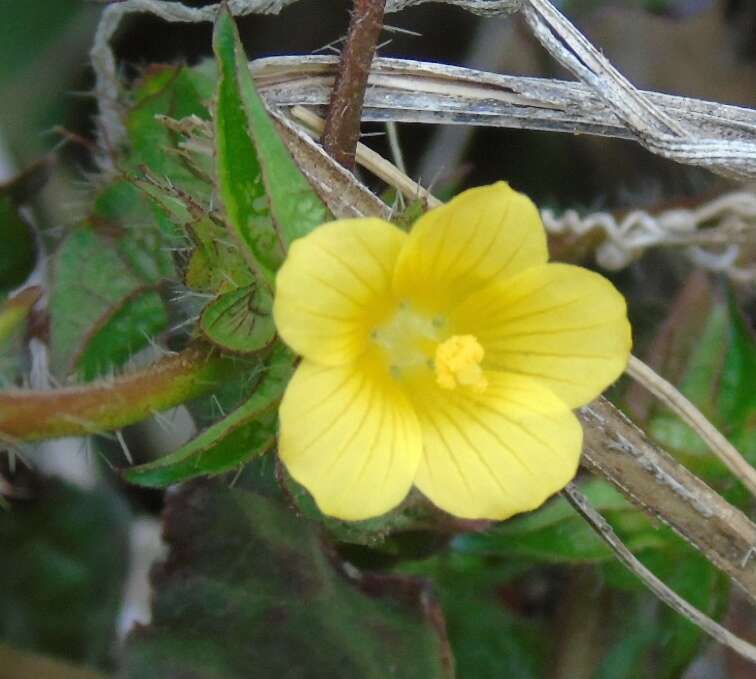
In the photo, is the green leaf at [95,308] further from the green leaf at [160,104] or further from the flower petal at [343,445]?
the flower petal at [343,445]

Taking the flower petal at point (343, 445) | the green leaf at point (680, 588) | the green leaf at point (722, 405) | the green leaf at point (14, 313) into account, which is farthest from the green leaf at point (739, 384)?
the green leaf at point (14, 313)

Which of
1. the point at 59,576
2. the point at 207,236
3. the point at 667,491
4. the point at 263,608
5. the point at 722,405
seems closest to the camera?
the point at 207,236

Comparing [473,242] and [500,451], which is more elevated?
[473,242]

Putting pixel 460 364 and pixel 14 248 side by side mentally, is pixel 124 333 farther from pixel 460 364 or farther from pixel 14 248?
pixel 460 364

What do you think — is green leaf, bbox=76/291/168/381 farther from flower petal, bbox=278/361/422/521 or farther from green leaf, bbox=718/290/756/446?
green leaf, bbox=718/290/756/446

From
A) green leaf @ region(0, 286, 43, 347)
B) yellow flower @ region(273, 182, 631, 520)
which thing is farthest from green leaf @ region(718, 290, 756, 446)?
green leaf @ region(0, 286, 43, 347)

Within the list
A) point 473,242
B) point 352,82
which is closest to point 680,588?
point 473,242
